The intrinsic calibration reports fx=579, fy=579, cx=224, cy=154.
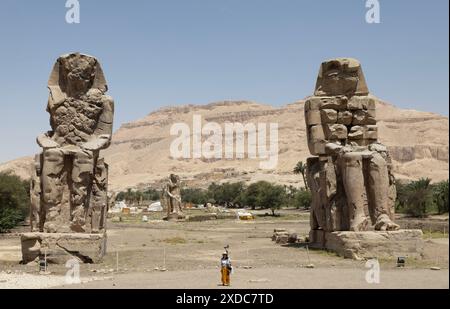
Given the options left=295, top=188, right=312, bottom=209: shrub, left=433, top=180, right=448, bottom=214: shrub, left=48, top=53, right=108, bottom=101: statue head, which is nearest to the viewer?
left=48, top=53, right=108, bottom=101: statue head

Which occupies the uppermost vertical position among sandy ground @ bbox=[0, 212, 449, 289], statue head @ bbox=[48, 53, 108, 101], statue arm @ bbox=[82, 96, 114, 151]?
statue head @ bbox=[48, 53, 108, 101]

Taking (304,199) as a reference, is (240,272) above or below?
below

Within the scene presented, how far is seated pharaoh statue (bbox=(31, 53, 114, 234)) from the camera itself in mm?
13195

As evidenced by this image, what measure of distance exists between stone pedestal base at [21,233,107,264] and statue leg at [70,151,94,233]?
49 centimetres

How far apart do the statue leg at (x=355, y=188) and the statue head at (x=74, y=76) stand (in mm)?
6436

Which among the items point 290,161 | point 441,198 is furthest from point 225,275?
point 290,161

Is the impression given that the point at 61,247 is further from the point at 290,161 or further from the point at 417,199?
the point at 290,161

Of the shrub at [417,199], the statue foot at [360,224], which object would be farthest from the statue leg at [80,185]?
the shrub at [417,199]

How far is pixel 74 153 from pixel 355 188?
268 inches

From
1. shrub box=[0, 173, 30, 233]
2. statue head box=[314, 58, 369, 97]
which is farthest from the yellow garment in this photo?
shrub box=[0, 173, 30, 233]

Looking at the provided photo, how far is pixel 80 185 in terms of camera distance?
1338 centimetres

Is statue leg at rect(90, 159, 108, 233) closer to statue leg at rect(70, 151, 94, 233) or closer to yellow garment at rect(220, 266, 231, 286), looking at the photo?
statue leg at rect(70, 151, 94, 233)
